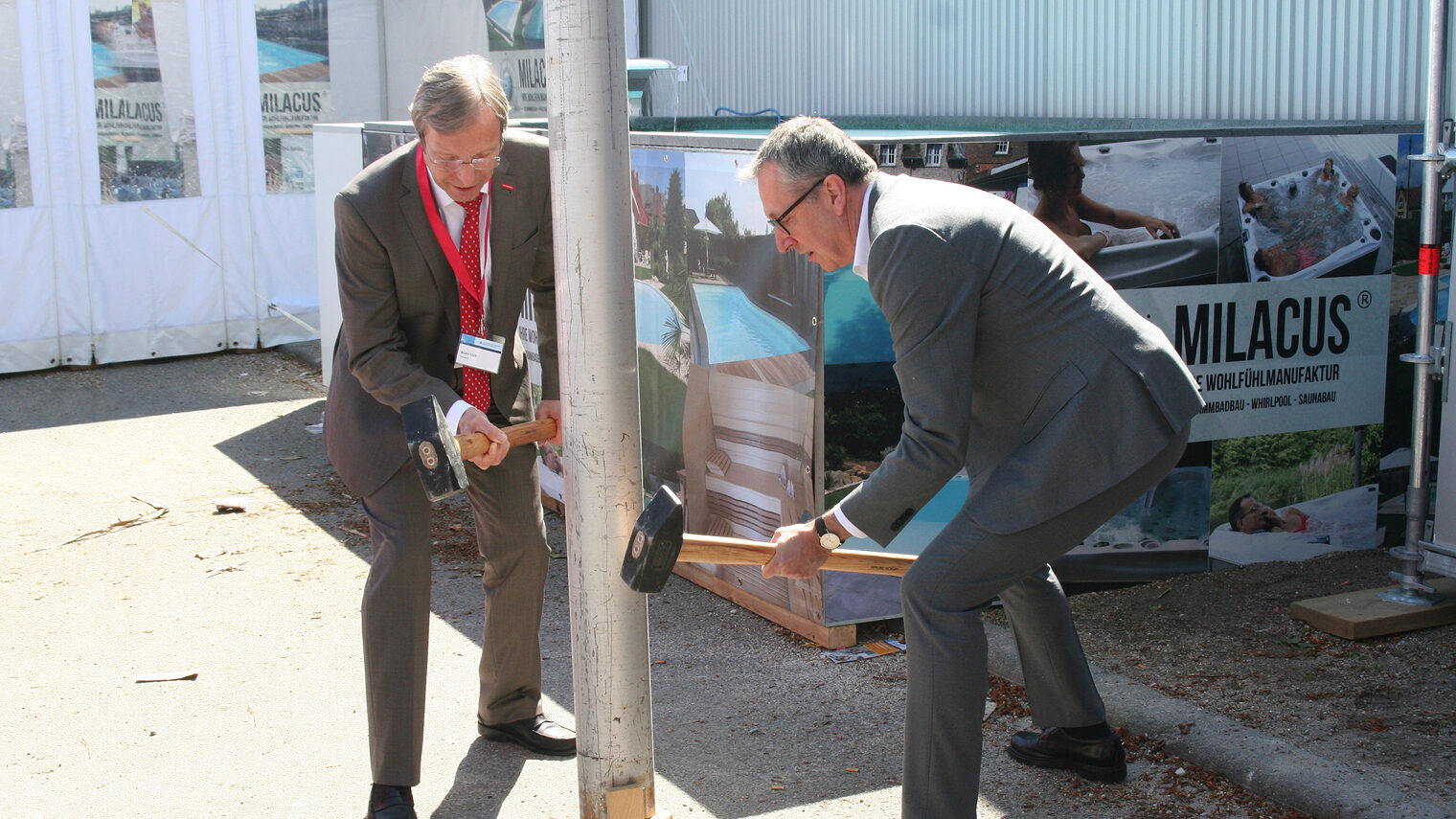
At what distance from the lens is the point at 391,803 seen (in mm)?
3434

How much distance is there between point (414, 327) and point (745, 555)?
3.76 feet

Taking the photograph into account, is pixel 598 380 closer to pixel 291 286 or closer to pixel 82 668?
pixel 82 668

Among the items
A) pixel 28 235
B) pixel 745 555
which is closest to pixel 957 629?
pixel 745 555

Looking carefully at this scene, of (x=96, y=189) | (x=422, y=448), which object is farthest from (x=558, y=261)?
(x=96, y=189)

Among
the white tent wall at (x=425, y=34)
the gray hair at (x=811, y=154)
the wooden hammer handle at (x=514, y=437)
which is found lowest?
the wooden hammer handle at (x=514, y=437)

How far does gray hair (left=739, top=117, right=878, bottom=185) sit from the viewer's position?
2.96m

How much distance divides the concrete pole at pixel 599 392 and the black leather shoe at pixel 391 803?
63 centimetres

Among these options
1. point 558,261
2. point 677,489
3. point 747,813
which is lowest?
point 747,813

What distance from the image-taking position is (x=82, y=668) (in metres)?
4.66

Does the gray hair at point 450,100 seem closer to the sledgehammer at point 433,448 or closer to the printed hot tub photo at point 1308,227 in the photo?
the sledgehammer at point 433,448

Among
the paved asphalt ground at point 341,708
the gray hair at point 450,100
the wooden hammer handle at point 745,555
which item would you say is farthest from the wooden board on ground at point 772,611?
the gray hair at point 450,100

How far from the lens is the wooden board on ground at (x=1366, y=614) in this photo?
4.56m

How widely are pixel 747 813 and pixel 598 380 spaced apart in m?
1.38

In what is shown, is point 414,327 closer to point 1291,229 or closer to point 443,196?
point 443,196
